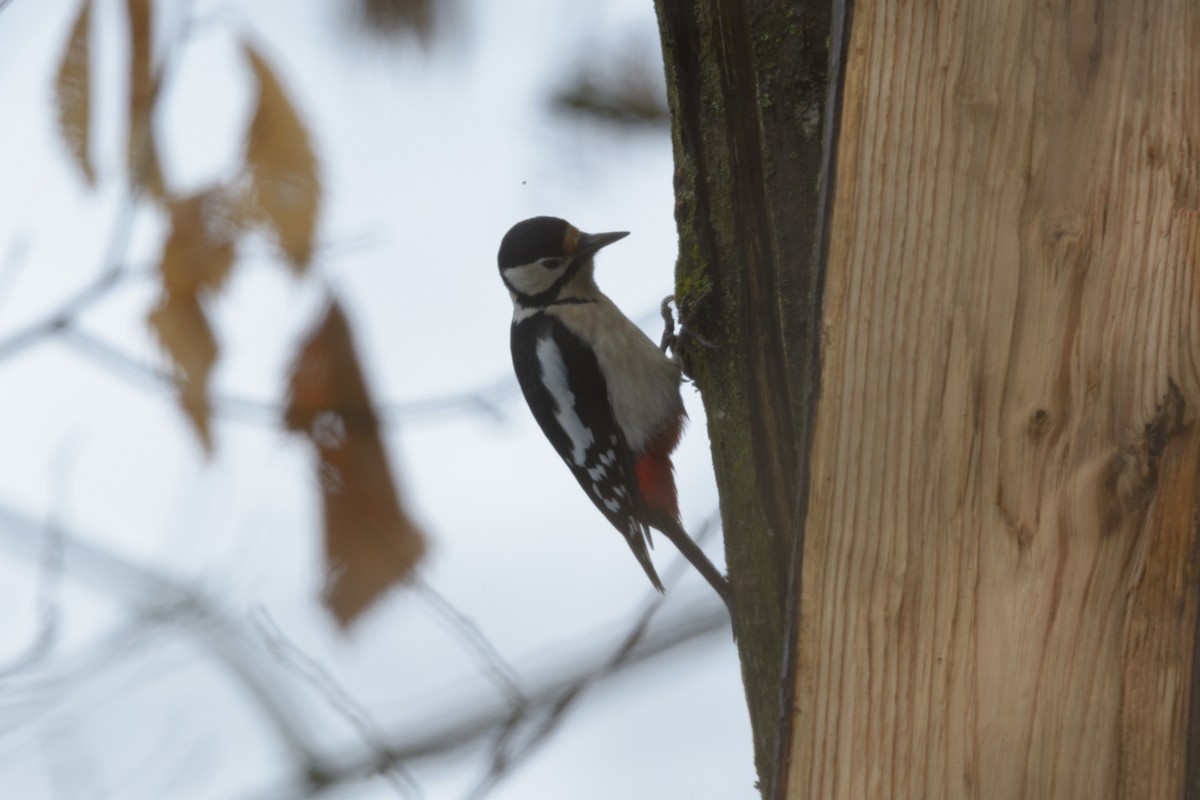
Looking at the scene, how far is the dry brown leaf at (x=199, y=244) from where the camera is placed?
190 centimetres

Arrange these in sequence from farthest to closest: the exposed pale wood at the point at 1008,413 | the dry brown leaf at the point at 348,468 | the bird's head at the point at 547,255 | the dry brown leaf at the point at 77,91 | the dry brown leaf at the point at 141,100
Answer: the bird's head at the point at 547,255 → the dry brown leaf at the point at 141,100 → the dry brown leaf at the point at 348,468 → the dry brown leaf at the point at 77,91 → the exposed pale wood at the point at 1008,413

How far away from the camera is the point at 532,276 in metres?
3.11

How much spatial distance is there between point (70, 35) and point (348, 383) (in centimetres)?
72

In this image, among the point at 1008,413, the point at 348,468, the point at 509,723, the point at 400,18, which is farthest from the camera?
the point at 509,723

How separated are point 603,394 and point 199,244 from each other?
1289mm

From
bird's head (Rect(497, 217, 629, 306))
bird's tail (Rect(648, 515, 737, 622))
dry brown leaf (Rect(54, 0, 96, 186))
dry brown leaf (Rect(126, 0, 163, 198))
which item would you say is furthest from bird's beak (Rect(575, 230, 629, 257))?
dry brown leaf (Rect(54, 0, 96, 186))

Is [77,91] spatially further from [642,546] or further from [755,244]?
[642,546]

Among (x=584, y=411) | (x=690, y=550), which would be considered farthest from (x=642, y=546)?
(x=584, y=411)

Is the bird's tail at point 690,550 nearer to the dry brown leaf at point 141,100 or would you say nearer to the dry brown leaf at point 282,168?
the dry brown leaf at point 282,168

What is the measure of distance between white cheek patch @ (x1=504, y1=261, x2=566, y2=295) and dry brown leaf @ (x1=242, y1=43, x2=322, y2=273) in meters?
1.25

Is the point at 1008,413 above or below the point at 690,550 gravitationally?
above

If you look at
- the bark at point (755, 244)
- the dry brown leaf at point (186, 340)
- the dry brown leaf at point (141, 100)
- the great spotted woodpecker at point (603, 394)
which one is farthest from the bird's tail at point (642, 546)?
the dry brown leaf at point (141, 100)

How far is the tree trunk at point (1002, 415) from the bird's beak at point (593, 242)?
1611 mm

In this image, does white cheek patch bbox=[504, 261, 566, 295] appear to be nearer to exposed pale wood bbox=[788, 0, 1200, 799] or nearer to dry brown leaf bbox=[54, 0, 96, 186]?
dry brown leaf bbox=[54, 0, 96, 186]
